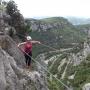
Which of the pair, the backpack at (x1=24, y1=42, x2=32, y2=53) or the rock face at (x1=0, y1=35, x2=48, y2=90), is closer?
the rock face at (x1=0, y1=35, x2=48, y2=90)

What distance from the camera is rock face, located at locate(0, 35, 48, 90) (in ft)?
74.0

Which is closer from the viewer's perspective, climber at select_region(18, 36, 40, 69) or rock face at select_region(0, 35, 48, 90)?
rock face at select_region(0, 35, 48, 90)

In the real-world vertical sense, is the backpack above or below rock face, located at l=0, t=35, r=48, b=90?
above

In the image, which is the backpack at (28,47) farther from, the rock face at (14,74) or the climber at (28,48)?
the rock face at (14,74)

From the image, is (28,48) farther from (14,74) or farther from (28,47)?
(14,74)

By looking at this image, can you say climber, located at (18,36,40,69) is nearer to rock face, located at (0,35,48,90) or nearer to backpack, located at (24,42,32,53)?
backpack, located at (24,42,32,53)

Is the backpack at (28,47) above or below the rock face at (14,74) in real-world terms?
above

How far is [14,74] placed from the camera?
78.7 feet

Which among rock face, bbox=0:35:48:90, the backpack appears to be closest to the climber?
the backpack

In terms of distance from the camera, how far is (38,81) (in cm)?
2764

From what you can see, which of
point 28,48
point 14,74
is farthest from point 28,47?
point 14,74

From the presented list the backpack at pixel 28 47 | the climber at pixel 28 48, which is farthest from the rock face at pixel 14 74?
the backpack at pixel 28 47

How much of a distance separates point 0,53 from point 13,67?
2652 mm

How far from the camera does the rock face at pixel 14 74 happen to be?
22547mm
